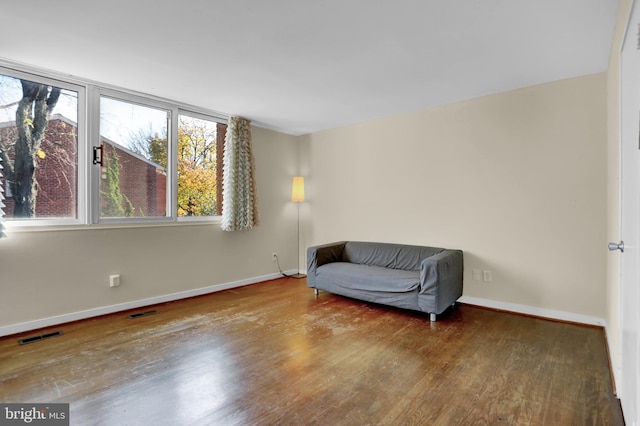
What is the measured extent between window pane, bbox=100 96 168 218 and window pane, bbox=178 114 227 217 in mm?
222

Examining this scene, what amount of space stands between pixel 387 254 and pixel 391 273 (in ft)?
1.91

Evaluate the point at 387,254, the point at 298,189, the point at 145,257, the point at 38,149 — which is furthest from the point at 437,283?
the point at 38,149

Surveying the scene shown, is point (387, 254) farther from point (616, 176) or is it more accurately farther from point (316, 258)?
point (616, 176)

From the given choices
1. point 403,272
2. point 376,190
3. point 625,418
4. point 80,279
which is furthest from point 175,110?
point 625,418

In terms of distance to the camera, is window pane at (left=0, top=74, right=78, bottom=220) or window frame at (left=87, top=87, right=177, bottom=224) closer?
window pane at (left=0, top=74, right=78, bottom=220)

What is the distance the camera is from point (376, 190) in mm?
4516

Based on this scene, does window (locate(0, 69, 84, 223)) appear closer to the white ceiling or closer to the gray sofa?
the white ceiling

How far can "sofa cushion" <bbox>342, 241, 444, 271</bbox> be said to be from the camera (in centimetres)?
392

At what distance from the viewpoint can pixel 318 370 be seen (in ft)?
7.33

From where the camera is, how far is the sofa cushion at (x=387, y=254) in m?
3.92

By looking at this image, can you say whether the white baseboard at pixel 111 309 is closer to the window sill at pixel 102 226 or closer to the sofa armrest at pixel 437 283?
the window sill at pixel 102 226

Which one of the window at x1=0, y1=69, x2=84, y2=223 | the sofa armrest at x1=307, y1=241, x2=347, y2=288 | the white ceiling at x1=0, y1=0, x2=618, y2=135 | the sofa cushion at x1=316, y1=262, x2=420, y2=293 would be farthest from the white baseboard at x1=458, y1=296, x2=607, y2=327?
the window at x1=0, y1=69, x2=84, y2=223

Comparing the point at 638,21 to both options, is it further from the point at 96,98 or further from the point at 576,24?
the point at 96,98

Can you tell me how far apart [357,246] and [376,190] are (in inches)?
32.3
